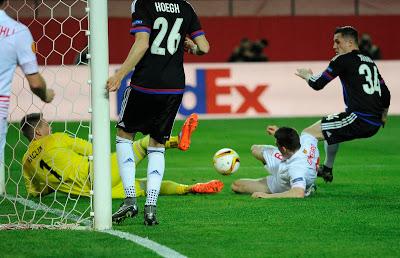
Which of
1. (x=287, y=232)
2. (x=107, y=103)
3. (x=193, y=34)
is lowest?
(x=287, y=232)

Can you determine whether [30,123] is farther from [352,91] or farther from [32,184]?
[352,91]

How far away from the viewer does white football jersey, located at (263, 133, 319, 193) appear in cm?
907

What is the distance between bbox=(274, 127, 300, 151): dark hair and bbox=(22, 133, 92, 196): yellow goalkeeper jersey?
1.68m

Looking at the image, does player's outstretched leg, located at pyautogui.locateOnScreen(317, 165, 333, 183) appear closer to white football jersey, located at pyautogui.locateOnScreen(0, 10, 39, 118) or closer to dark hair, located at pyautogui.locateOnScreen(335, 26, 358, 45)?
dark hair, located at pyautogui.locateOnScreen(335, 26, 358, 45)

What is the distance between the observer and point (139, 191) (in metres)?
9.44

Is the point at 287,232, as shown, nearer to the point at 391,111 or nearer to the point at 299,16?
the point at 391,111

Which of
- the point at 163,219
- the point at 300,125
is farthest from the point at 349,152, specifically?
the point at 163,219

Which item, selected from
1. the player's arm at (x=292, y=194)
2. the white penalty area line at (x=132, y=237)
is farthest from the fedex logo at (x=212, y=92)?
the white penalty area line at (x=132, y=237)

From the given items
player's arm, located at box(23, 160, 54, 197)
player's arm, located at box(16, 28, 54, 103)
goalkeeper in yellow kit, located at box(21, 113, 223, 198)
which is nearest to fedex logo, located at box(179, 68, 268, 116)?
goalkeeper in yellow kit, located at box(21, 113, 223, 198)

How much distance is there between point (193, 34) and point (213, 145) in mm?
7068

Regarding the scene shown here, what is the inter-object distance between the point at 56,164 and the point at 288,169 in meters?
2.05

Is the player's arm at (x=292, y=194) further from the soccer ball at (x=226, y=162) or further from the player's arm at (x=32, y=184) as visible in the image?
the player's arm at (x=32, y=184)

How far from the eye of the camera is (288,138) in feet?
30.0

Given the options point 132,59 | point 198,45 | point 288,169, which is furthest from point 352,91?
point 132,59
